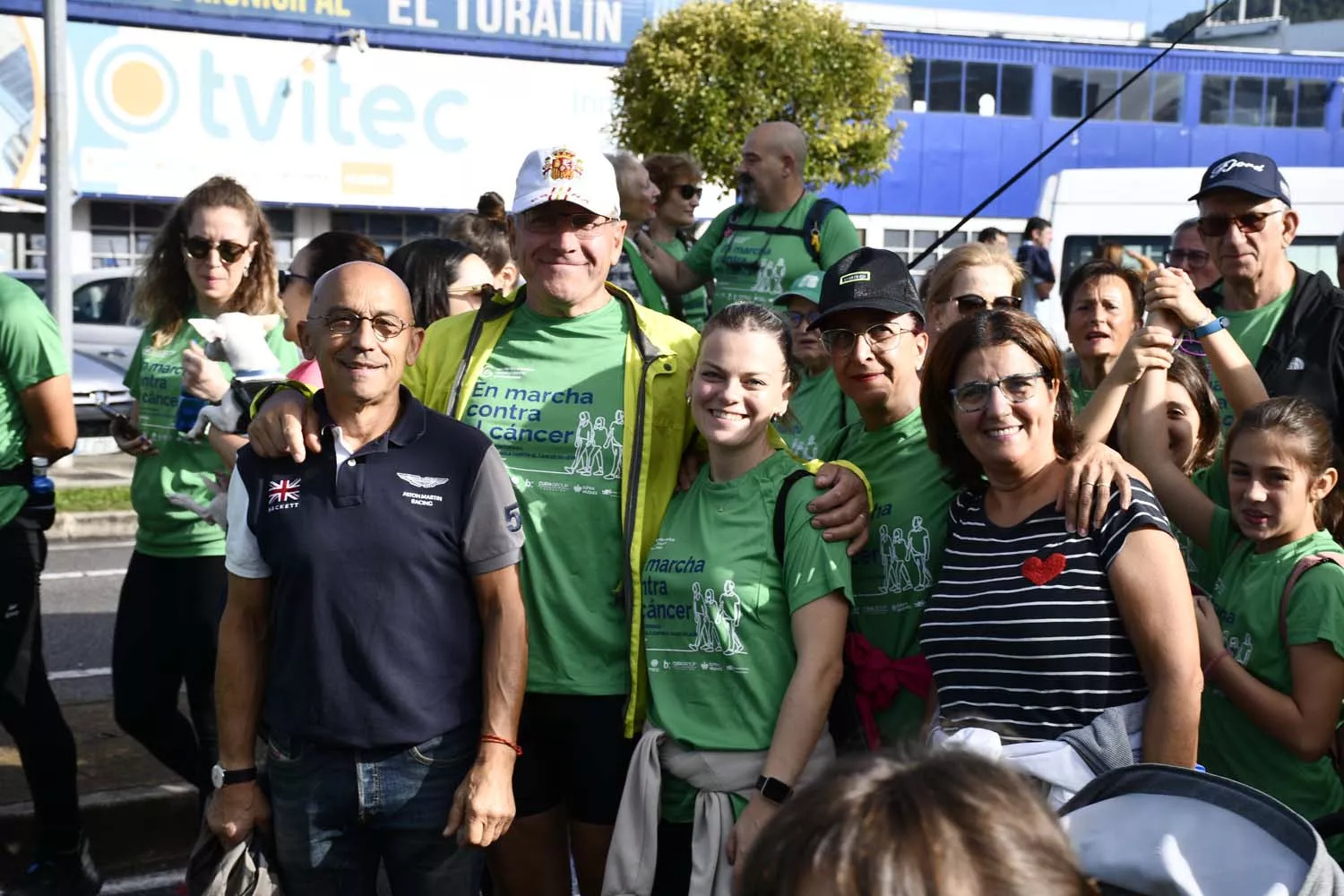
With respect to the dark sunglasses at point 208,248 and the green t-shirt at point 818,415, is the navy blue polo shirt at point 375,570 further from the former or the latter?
the dark sunglasses at point 208,248

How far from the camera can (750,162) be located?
6.18 metres

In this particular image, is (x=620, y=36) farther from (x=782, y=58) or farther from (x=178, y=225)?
(x=178, y=225)

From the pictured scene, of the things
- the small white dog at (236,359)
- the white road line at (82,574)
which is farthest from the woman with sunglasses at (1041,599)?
the white road line at (82,574)

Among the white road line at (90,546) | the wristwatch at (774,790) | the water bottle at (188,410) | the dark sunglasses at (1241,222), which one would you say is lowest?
the white road line at (90,546)

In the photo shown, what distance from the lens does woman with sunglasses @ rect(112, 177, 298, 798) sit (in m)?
4.32

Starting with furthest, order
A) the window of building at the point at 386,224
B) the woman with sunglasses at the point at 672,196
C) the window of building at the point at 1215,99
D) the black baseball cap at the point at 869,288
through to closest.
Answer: the window of building at the point at 1215,99
the window of building at the point at 386,224
the woman with sunglasses at the point at 672,196
the black baseball cap at the point at 869,288

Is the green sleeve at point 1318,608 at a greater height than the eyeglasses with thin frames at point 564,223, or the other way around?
the eyeglasses with thin frames at point 564,223

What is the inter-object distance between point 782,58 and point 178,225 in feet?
68.6

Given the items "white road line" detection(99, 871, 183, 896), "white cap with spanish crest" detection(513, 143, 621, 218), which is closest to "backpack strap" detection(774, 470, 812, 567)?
"white cap with spanish crest" detection(513, 143, 621, 218)

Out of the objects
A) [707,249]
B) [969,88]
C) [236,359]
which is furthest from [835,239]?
[969,88]

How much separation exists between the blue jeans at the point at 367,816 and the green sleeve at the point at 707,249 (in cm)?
381

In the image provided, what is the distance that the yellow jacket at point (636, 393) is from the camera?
3.29 meters

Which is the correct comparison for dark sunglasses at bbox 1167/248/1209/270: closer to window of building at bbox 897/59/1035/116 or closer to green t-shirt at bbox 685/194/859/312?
green t-shirt at bbox 685/194/859/312

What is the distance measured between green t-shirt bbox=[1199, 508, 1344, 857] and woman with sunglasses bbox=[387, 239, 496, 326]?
8.37 ft
